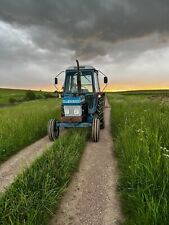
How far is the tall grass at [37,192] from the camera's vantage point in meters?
4.31

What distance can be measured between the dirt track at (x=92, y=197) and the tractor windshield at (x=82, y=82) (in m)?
4.72

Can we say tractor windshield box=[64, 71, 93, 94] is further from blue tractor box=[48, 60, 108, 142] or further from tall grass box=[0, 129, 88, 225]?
tall grass box=[0, 129, 88, 225]

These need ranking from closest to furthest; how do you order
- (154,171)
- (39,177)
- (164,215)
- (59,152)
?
(164,215), (154,171), (39,177), (59,152)

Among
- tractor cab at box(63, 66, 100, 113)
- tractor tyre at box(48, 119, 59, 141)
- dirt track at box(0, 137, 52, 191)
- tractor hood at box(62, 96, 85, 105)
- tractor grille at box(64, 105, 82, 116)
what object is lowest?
dirt track at box(0, 137, 52, 191)

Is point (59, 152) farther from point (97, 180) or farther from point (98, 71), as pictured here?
point (98, 71)

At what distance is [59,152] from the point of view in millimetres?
7305

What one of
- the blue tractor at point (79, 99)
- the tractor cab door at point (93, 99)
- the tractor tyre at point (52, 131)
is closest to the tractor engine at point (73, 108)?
the blue tractor at point (79, 99)

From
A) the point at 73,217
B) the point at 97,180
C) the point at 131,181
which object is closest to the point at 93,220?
the point at 73,217

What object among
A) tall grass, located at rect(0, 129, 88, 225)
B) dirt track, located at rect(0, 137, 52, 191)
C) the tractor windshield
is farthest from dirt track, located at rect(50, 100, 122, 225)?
the tractor windshield

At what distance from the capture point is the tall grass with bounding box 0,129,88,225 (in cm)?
431

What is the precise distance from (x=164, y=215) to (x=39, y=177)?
2423 mm

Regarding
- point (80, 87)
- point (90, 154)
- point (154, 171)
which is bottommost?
point (90, 154)

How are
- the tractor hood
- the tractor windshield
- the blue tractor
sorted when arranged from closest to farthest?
the tractor hood
the blue tractor
the tractor windshield

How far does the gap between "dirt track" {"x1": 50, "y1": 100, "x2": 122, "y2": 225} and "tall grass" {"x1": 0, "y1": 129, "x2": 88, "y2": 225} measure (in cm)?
20
